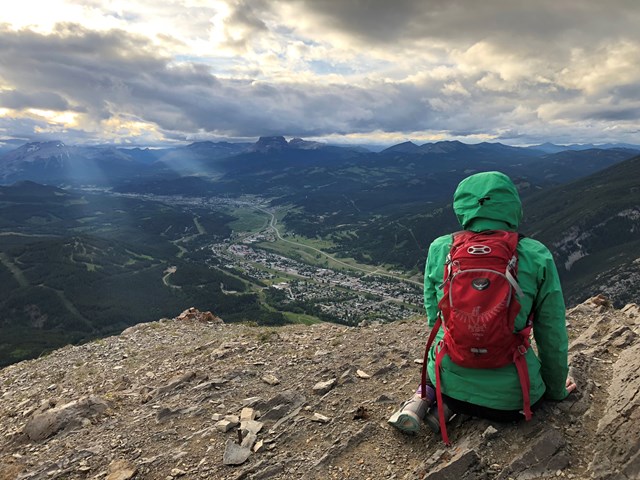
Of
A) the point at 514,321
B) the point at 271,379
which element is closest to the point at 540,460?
the point at 514,321

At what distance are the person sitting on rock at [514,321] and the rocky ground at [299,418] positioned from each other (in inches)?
25.9

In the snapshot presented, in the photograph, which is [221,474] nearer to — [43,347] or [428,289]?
[428,289]

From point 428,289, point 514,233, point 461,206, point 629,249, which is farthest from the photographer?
point 629,249

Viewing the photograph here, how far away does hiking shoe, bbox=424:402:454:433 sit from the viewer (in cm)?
625

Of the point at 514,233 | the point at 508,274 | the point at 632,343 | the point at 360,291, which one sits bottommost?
the point at 360,291

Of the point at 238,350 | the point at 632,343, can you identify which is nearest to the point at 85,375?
the point at 238,350

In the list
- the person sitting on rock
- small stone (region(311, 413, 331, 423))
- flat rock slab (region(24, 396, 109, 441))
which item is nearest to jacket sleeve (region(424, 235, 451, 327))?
the person sitting on rock

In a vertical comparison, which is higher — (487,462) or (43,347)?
(487,462)

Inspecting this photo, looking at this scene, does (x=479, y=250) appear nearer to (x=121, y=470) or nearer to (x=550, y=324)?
(x=550, y=324)

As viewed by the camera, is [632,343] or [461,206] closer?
[461,206]

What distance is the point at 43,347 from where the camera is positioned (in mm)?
100812

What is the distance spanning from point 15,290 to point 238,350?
8370 inches

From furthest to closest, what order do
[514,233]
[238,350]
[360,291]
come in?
[360,291]
[238,350]
[514,233]

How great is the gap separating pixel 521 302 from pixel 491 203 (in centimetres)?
143
